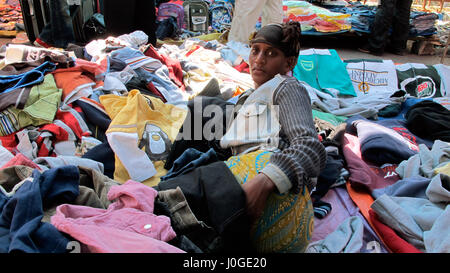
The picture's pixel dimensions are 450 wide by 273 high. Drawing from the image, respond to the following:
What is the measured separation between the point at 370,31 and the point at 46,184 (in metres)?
6.38

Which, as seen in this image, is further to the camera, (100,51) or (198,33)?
(198,33)

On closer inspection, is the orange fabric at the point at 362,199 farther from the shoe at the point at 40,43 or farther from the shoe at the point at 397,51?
the shoe at the point at 397,51

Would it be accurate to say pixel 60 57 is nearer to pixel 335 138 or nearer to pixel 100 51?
pixel 100 51

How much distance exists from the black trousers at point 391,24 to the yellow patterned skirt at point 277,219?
5.52 meters

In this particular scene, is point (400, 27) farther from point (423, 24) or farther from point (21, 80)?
point (21, 80)

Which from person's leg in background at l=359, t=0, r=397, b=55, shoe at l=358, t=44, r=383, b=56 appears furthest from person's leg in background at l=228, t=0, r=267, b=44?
shoe at l=358, t=44, r=383, b=56

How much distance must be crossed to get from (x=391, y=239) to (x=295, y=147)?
0.85m

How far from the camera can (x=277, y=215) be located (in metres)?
1.28

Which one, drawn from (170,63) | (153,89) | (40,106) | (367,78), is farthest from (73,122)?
(367,78)

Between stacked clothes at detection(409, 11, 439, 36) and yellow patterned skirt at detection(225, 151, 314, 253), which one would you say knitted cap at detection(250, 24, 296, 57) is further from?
stacked clothes at detection(409, 11, 439, 36)

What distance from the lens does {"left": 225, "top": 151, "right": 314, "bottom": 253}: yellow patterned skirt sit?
50.4 inches

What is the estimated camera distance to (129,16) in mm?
4566

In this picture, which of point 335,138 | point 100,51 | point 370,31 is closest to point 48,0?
point 100,51

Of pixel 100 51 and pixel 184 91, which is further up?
pixel 100 51
